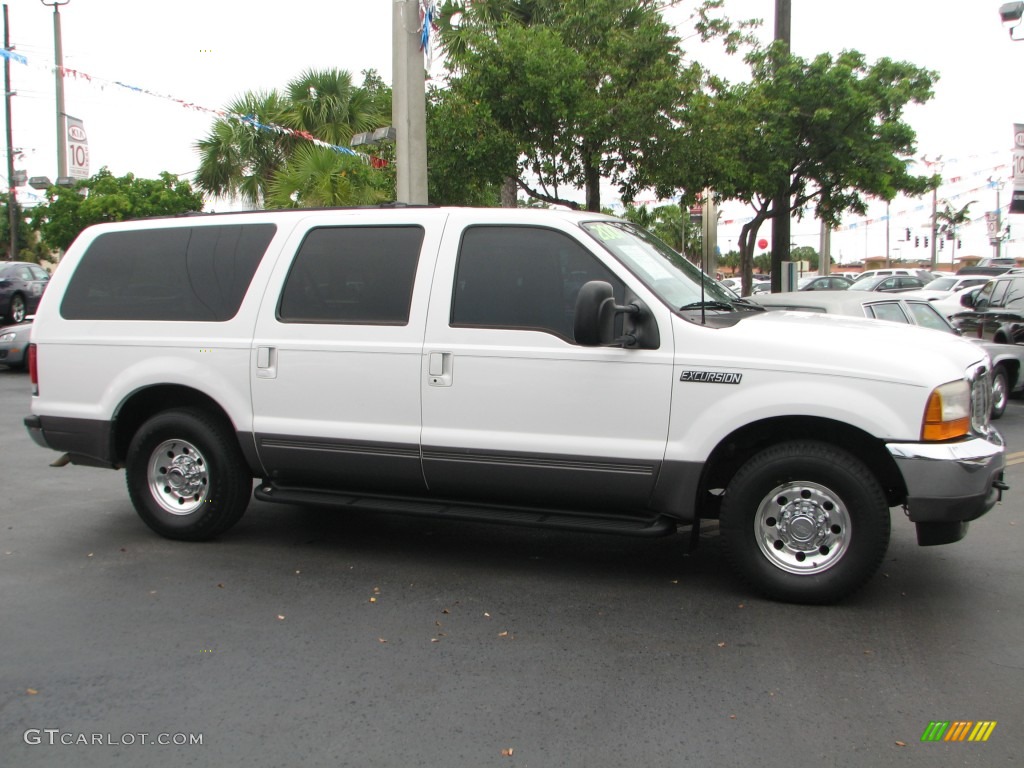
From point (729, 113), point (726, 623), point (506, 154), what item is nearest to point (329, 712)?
point (726, 623)

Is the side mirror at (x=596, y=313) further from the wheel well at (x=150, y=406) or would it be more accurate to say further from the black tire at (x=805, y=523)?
the wheel well at (x=150, y=406)

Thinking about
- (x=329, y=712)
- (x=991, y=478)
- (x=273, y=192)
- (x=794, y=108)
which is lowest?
(x=329, y=712)

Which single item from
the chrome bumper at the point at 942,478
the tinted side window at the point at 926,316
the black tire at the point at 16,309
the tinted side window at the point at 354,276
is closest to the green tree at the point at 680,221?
the tinted side window at the point at 354,276

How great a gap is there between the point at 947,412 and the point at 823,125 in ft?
48.1

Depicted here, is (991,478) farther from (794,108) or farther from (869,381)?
(794,108)

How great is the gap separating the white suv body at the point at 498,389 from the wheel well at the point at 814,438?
15mm

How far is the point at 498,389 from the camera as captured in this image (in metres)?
5.39

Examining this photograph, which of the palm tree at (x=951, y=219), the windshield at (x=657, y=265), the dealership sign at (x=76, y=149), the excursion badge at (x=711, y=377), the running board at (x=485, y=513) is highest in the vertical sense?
the palm tree at (x=951, y=219)

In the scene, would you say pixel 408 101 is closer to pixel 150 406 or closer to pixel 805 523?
pixel 150 406

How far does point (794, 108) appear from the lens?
17938 millimetres

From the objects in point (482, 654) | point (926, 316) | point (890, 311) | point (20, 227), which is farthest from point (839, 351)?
point (20, 227)

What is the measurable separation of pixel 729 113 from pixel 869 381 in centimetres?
1211

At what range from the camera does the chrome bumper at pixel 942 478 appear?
473 centimetres

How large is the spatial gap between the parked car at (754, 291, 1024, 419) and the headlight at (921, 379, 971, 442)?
4.83 metres
